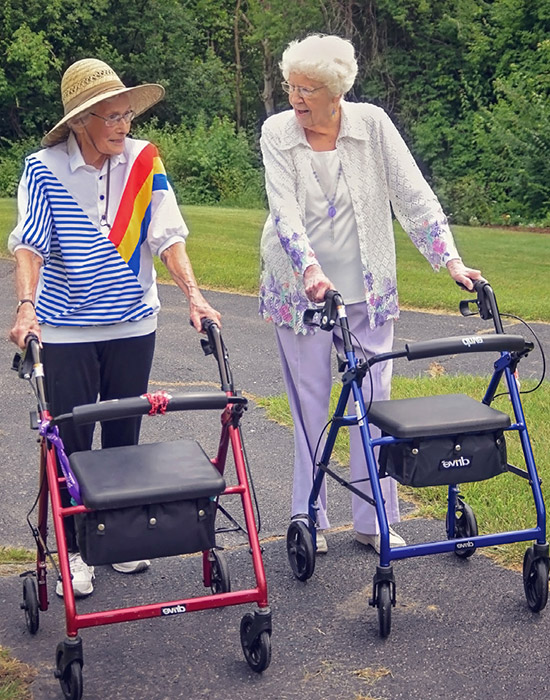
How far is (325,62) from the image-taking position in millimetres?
4051

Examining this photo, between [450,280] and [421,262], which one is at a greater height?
[450,280]

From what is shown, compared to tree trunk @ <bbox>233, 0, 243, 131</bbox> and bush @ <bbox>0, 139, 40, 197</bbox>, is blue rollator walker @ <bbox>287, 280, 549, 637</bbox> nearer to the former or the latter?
bush @ <bbox>0, 139, 40, 197</bbox>

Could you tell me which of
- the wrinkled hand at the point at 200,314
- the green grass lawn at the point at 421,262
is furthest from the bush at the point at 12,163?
the wrinkled hand at the point at 200,314

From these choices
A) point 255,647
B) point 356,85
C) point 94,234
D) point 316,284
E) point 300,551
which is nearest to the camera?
point 255,647

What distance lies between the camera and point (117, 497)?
3117mm

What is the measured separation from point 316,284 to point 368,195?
0.55 meters

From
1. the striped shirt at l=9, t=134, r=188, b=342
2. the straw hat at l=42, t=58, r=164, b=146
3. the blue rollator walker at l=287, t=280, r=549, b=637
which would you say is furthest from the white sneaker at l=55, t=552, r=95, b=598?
the straw hat at l=42, t=58, r=164, b=146

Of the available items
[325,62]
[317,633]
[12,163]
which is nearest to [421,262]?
[325,62]

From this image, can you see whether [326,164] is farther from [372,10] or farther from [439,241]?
[372,10]

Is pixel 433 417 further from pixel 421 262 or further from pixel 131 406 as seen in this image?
pixel 421 262

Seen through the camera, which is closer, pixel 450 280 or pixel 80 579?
pixel 80 579

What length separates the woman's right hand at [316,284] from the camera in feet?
13.1

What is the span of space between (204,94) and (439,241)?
105ft

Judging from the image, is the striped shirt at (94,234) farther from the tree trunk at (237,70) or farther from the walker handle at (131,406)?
the tree trunk at (237,70)
